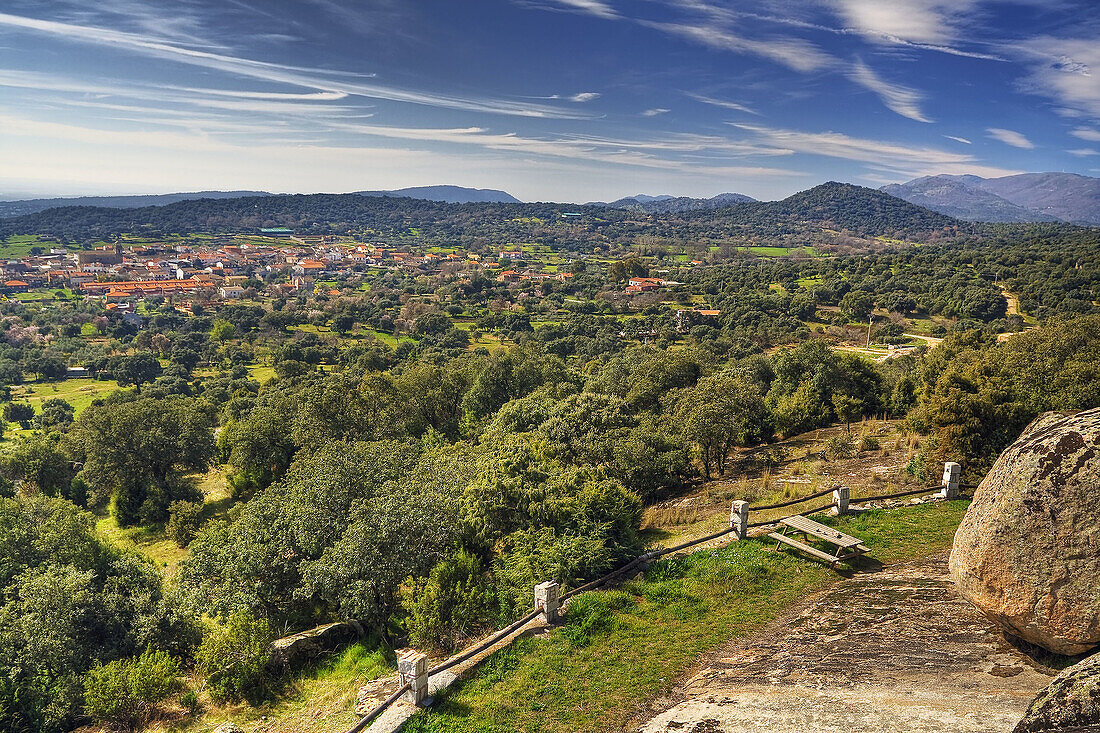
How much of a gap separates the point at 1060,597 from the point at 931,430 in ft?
43.0

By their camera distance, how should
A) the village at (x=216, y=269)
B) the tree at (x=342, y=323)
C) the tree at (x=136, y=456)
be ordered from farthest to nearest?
the village at (x=216, y=269) → the tree at (x=342, y=323) → the tree at (x=136, y=456)

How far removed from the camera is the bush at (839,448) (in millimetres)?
22078

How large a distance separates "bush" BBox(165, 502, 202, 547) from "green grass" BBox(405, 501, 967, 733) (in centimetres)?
2506

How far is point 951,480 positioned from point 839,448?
6.02 m

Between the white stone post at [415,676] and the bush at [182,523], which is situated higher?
the white stone post at [415,676]

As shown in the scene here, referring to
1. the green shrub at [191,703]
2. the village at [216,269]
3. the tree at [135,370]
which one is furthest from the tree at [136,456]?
the village at [216,269]

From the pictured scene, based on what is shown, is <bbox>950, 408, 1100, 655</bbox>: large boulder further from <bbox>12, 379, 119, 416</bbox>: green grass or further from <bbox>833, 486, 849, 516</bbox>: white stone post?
<bbox>12, 379, 119, 416</bbox>: green grass

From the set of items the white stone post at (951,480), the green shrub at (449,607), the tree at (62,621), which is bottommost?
the tree at (62,621)

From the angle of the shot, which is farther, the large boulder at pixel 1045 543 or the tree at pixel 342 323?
the tree at pixel 342 323

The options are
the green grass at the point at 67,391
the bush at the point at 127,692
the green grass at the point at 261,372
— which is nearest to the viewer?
the bush at the point at 127,692

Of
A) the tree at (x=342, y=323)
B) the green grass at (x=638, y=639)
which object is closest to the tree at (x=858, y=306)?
the green grass at (x=638, y=639)

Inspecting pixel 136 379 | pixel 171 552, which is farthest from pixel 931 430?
pixel 136 379

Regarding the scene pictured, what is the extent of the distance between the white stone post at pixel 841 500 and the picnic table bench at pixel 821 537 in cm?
157

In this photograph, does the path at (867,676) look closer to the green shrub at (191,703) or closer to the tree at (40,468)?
the green shrub at (191,703)
